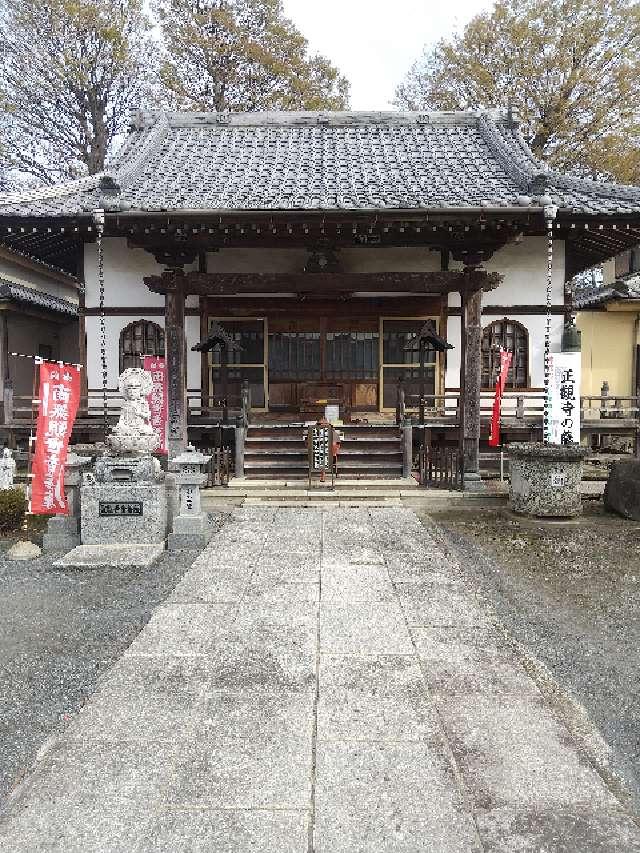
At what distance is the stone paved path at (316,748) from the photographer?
2.41 meters

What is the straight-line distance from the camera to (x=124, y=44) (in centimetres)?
1900

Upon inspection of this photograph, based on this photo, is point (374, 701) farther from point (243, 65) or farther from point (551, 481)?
point (243, 65)

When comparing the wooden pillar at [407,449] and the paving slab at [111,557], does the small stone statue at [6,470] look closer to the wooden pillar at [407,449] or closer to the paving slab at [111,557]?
the paving slab at [111,557]

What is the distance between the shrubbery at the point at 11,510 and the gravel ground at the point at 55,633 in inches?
53.9

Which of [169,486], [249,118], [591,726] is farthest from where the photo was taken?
[249,118]

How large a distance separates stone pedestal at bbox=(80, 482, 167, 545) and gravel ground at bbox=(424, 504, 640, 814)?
14.0 ft

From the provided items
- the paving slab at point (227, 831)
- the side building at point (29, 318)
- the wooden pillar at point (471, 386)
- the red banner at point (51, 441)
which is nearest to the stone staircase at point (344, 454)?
the wooden pillar at point (471, 386)

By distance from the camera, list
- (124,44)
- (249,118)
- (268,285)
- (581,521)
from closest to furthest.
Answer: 1. (581,521)
2. (268,285)
3. (249,118)
4. (124,44)

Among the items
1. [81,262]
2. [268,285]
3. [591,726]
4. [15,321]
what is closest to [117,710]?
[591,726]

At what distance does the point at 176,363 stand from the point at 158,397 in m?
0.84

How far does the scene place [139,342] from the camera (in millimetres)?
12812

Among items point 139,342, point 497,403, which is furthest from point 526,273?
point 139,342

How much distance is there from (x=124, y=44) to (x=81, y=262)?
1187 centimetres

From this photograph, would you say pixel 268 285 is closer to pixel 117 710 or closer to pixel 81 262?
pixel 81 262
